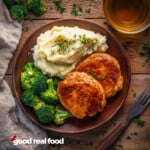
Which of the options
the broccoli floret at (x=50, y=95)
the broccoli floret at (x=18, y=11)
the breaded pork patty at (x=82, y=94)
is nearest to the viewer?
the breaded pork patty at (x=82, y=94)

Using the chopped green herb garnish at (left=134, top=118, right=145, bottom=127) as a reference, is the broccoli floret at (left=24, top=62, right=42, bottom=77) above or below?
above

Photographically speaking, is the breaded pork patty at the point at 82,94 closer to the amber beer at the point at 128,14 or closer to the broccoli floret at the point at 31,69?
the broccoli floret at the point at 31,69

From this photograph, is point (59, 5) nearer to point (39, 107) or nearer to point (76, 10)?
point (76, 10)

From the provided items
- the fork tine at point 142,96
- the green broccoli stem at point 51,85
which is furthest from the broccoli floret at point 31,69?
the fork tine at point 142,96

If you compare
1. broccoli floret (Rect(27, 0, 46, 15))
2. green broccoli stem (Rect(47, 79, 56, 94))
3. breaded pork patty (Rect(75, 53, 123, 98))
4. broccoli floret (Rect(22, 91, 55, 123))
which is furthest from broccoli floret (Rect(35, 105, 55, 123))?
broccoli floret (Rect(27, 0, 46, 15))

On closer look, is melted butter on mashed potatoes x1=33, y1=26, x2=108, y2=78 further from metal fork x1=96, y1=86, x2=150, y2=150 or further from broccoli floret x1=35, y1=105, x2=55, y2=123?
metal fork x1=96, y1=86, x2=150, y2=150

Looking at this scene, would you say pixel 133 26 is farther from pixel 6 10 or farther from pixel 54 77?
pixel 6 10

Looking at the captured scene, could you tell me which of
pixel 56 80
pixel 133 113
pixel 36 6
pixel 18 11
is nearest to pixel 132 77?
pixel 133 113

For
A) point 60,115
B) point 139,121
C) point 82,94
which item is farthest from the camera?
point 139,121
